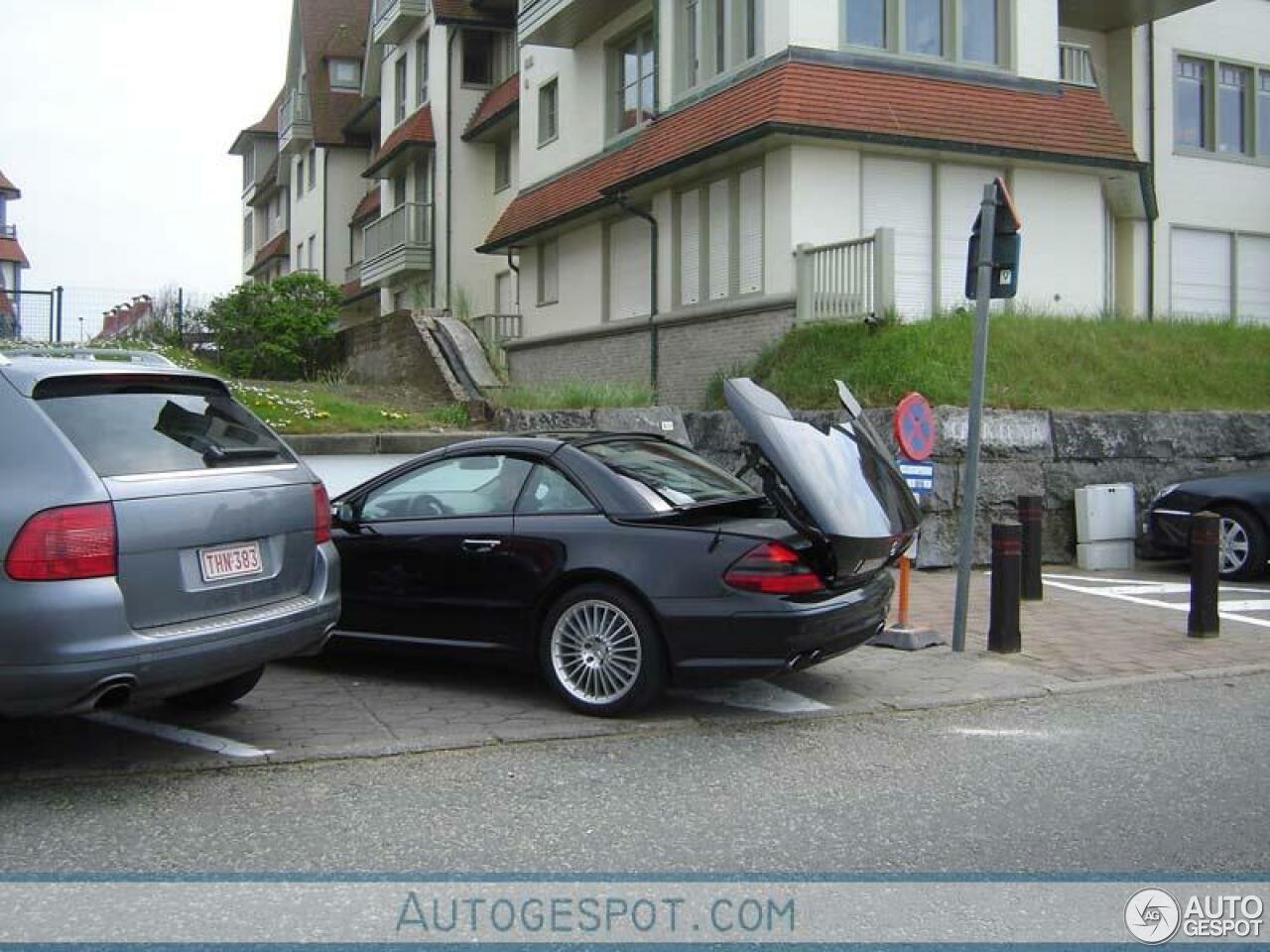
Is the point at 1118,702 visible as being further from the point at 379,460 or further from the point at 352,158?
the point at 352,158

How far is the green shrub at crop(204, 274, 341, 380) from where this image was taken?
23562 mm

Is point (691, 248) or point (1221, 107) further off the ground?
point (1221, 107)

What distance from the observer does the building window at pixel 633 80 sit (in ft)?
67.5

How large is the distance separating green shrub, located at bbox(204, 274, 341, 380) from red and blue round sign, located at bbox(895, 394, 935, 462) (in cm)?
1707

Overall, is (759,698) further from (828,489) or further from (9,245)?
(9,245)

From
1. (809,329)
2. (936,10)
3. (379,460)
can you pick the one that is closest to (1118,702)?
(379,460)

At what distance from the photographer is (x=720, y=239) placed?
18.2 metres

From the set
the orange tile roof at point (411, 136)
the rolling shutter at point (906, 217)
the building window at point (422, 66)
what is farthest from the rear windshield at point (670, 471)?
the building window at point (422, 66)

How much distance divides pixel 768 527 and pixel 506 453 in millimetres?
1593

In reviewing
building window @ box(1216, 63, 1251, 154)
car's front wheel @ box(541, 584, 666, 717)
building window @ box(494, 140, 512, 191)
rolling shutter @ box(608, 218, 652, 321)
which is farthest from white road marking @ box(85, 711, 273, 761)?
building window @ box(494, 140, 512, 191)

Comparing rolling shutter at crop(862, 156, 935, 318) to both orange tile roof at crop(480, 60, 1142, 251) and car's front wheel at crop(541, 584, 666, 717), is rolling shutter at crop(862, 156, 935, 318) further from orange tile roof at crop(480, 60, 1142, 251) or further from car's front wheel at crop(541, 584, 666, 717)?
car's front wheel at crop(541, 584, 666, 717)

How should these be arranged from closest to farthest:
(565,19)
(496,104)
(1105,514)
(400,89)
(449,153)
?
(1105,514) → (565,19) → (496,104) → (449,153) → (400,89)

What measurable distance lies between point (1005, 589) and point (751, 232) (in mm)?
10041

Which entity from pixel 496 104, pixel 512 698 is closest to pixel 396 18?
pixel 496 104
